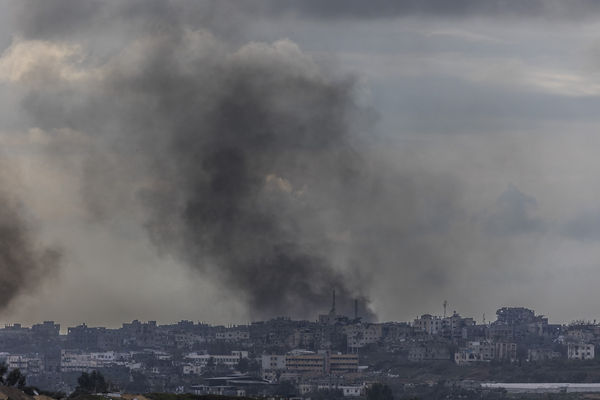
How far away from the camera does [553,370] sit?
184 metres

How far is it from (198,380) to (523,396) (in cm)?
4395

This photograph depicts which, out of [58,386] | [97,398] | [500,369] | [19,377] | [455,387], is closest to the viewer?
[97,398]

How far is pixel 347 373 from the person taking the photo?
19400 centimetres

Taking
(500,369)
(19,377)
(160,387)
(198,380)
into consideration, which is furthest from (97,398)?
(500,369)

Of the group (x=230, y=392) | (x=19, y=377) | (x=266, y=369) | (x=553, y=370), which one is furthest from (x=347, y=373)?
(x=19, y=377)

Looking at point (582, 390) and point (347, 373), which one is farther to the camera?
point (347, 373)

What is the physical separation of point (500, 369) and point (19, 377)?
121119 millimetres

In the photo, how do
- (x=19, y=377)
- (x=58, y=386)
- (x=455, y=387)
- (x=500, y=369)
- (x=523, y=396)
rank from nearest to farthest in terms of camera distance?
(x=19, y=377) < (x=523, y=396) < (x=455, y=387) < (x=58, y=386) < (x=500, y=369)

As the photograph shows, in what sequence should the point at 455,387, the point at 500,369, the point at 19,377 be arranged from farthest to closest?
the point at 500,369, the point at 455,387, the point at 19,377

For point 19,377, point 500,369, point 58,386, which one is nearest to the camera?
point 19,377

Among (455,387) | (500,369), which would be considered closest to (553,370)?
(500,369)

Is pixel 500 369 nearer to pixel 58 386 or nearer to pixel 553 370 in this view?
pixel 553 370

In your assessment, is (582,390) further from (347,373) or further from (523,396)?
(347,373)

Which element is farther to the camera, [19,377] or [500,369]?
[500,369]
